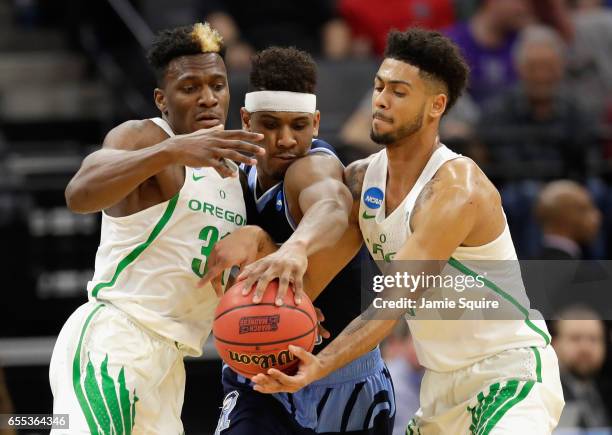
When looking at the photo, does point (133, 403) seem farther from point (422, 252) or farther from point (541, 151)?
point (541, 151)

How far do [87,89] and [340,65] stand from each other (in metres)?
2.48

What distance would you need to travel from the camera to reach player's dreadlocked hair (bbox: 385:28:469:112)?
5199mm

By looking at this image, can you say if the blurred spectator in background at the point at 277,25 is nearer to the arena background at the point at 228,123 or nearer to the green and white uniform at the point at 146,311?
the arena background at the point at 228,123

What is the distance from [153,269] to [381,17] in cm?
552

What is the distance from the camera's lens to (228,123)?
9000mm

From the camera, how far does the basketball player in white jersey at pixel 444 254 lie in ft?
16.1

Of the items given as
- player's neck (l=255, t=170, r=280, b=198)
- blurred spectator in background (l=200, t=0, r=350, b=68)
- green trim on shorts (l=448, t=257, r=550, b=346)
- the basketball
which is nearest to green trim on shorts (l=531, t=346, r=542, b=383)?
green trim on shorts (l=448, t=257, r=550, b=346)

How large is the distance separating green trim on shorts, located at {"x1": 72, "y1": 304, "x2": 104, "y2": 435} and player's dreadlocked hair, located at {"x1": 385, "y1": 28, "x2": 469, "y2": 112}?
1.83m

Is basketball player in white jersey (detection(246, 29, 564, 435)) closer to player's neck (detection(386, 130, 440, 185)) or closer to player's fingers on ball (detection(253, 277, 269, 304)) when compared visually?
player's neck (detection(386, 130, 440, 185))

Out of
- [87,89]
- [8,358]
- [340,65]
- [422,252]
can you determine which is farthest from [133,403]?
[87,89]

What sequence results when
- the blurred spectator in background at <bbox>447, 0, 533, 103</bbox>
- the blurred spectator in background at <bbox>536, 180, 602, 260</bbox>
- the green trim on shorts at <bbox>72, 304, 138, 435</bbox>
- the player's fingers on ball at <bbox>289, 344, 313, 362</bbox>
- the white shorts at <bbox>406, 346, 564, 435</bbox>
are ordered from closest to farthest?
the player's fingers on ball at <bbox>289, 344, 313, 362</bbox>
the white shorts at <bbox>406, 346, 564, 435</bbox>
the green trim on shorts at <bbox>72, 304, 138, 435</bbox>
the blurred spectator in background at <bbox>536, 180, 602, 260</bbox>
the blurred spectator in background at <bbox>447, 0, 533, 103</bbox>

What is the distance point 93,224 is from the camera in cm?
883

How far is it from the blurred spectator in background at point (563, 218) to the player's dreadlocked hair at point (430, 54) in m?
2.91

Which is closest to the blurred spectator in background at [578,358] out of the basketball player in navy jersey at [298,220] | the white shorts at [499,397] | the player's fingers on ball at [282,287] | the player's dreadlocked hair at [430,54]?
the basketball player in navy jersey at [298,220]
